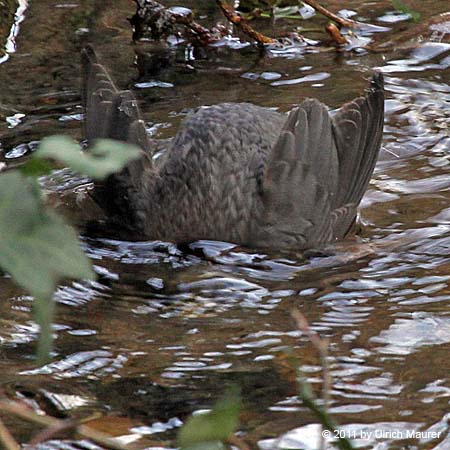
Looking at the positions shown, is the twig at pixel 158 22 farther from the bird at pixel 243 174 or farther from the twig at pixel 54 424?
the twig at pixel 54 424

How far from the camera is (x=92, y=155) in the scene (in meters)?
1.57

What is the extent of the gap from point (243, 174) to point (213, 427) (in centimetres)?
340

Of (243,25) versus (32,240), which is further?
(243,25)

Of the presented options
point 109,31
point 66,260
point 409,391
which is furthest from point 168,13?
point 66,260

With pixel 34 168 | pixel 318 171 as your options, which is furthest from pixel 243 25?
pixel 34 168

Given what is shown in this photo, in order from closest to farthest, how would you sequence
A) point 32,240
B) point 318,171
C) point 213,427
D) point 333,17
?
1. point 32,240
2. point 213,427
3. point 318,171
4. point 333,17

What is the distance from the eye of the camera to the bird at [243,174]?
499 cm

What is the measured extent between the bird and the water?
102 mm

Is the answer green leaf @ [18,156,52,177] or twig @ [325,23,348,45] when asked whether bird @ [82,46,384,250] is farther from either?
green leaf @ [18,156,52,177]

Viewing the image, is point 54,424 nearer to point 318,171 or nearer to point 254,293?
point 254,293

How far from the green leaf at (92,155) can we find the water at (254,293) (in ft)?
4.08

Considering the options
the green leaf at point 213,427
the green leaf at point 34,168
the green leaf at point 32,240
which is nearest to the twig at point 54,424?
Result: the green leaf at point 213,427

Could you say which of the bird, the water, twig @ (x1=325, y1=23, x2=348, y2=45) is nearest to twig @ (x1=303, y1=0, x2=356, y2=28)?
twig @ (x1=325, y1=23, x2=348, y2=45)

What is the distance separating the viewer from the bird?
4988 millimetres
